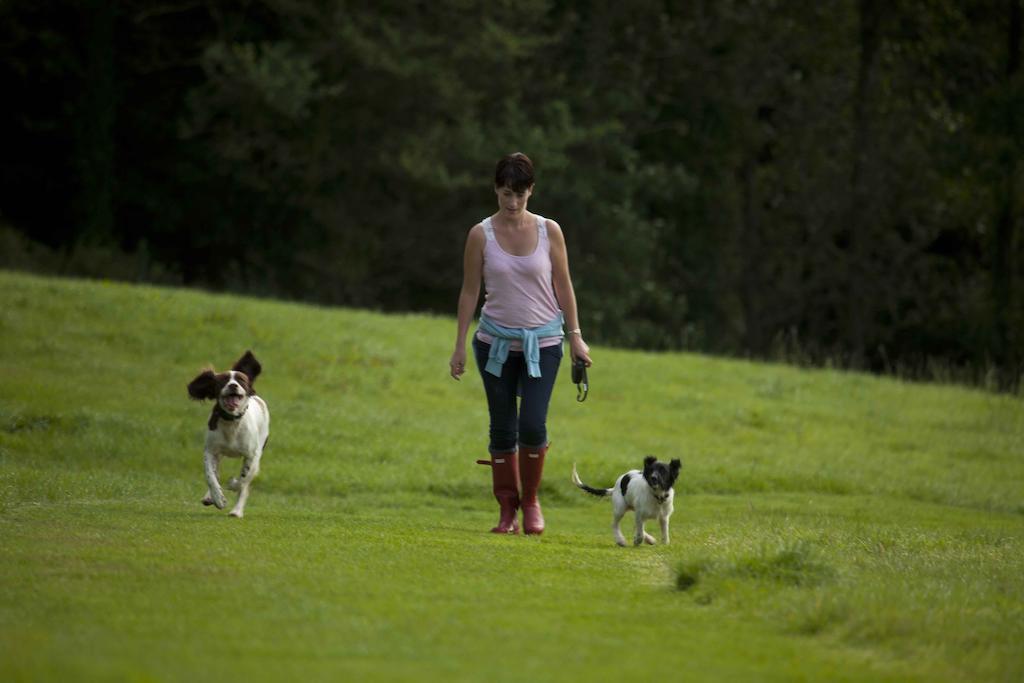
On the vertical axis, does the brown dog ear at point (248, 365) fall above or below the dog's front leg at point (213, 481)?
above

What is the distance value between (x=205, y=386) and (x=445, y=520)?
2632mm

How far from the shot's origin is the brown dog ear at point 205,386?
12297 mm

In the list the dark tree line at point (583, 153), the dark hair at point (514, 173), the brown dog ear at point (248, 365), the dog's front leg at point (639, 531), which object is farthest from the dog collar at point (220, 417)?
the dark tree line at point (583, 153)

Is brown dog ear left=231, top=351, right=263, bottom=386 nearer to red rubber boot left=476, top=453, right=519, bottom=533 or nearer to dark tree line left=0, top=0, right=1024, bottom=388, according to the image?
red rubber boot left=476, top=453, right=519, bottom=533

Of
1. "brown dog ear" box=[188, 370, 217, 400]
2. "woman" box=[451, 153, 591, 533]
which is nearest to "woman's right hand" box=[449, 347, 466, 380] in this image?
"woman" box=[451, 153, 591, 533]

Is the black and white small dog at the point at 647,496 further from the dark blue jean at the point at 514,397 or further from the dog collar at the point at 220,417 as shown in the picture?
the dog collar at the point at 220,417

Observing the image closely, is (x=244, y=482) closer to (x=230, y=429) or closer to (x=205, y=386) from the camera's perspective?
(x=230, y=429)

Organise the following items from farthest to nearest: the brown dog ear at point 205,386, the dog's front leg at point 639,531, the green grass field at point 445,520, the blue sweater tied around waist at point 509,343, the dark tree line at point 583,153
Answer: the dark tree line at point 583,153 → the brown dog ear at point 205,386 → the dog's front leg at point 639,531 → the blue sweater tied around waist at point 509,343 → the green grass field at point 445,520

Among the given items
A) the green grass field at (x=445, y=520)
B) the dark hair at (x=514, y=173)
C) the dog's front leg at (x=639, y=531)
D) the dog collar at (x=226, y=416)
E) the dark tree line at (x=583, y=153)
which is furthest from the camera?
the dark tree line at (x=583, y=153)

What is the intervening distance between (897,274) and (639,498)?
35757mm

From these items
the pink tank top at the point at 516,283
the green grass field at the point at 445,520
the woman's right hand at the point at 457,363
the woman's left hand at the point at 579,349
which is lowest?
the green grass field at the point at 445,520

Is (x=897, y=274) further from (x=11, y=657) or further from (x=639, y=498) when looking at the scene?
(x=11, y=657)

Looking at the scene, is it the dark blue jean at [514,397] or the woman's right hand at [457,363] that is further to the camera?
the woman's right hand at [457,363]

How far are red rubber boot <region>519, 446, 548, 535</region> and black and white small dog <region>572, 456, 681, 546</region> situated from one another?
1.98 ft
